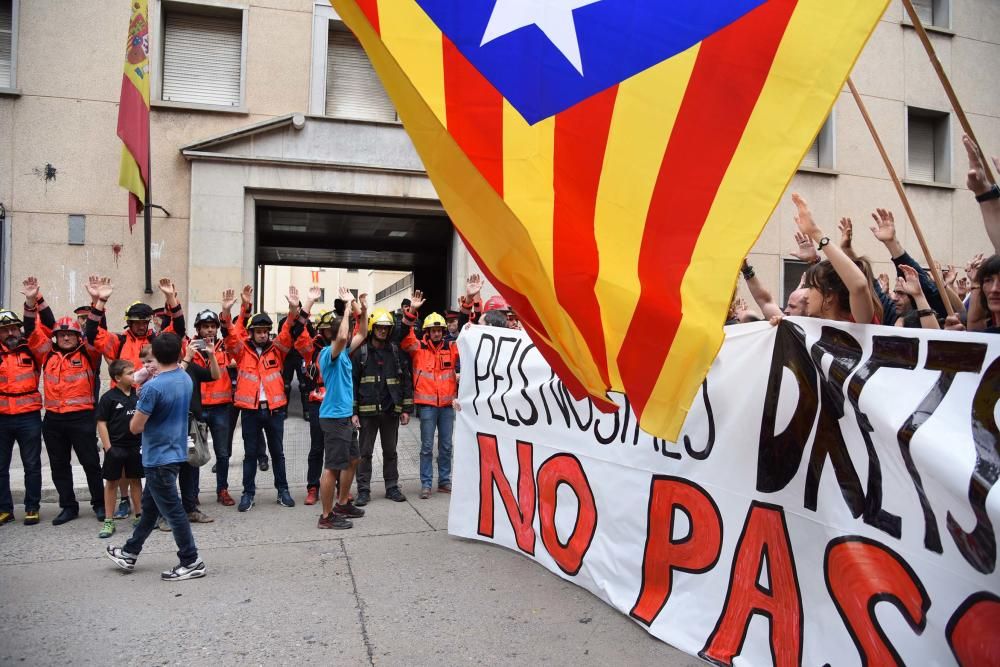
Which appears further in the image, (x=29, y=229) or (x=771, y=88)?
(x=29, y=229)

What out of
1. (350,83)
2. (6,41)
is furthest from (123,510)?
(6,41)

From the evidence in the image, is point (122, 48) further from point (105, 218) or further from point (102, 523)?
point (102, 523)

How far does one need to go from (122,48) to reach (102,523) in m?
7.81

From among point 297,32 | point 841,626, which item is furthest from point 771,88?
point 297,32

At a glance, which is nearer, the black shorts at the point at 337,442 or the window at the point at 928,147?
the black shorts at the point at 337,442

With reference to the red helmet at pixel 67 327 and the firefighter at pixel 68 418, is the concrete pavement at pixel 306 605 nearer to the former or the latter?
the firefighter at pixel 68 418

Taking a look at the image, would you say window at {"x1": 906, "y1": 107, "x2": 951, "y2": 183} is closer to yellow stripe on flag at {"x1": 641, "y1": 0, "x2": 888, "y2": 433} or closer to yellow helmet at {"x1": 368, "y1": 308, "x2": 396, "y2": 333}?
yellow helmet at {"x1": 368, "y1": 308, "x2": 396, "y2": 333}

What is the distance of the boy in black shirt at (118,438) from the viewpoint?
6.43 metres

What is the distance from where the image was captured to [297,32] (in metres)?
11.7

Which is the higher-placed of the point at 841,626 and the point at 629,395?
the point at 629,395

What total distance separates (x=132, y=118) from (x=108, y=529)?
6114 millimetres

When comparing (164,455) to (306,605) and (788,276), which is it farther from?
(788,276)

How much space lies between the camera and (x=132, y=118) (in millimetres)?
9867

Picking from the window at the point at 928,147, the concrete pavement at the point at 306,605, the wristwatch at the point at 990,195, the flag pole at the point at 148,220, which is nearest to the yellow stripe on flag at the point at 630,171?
the wristwatch at the point at 990,195
